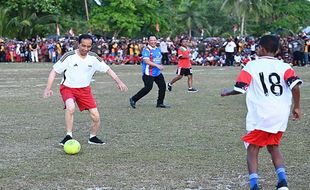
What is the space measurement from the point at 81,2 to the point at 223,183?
4935 cm

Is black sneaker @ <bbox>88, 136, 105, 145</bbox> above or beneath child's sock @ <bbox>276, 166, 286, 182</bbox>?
beneath

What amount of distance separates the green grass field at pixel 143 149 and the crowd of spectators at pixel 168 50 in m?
18.0

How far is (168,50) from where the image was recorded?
36.7 metres

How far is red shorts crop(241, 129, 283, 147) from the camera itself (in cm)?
626

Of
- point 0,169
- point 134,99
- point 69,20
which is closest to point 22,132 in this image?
point 0,169

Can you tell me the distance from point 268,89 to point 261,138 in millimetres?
502

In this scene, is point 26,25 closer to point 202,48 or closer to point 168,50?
point 168,50

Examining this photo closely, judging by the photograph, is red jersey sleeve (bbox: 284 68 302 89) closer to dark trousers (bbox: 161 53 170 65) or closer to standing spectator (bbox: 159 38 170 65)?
standing spectator (bbox: 159 38 170 65)

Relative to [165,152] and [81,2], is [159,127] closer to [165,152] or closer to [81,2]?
[165,152]

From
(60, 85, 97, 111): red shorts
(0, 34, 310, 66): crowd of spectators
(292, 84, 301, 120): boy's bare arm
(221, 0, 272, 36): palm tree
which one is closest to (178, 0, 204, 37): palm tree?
(221, 0, 272, 36): palm tree

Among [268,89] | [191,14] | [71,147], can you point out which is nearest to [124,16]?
[191,14]

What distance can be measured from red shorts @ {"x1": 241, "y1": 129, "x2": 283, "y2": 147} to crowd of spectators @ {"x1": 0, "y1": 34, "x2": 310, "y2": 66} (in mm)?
25305

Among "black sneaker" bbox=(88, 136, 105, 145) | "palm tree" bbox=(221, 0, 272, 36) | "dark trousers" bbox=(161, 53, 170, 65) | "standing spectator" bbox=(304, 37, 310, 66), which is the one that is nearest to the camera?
"black sneaker" bbox=(88, 136, 105, 145)

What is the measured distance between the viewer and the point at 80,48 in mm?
8953
